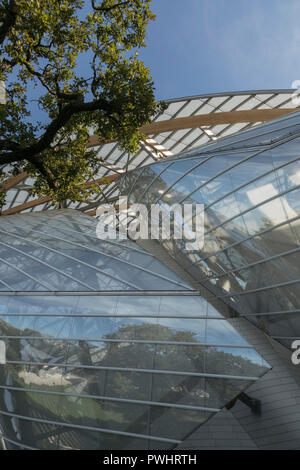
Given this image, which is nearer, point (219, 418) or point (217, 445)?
point (217, 445)

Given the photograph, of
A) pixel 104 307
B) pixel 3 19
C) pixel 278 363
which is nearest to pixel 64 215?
pixel 3 19

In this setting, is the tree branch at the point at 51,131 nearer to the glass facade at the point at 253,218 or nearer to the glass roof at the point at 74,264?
the glass roof at the point at 74,264

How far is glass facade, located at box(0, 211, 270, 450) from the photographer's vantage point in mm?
5930

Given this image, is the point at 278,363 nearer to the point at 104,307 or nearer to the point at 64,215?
the point at 104,307

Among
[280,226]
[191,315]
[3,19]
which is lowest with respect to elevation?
Result: [191,315]

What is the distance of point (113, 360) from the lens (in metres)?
6.75

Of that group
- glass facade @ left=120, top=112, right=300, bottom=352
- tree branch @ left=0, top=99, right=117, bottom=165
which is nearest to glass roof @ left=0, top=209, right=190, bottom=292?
tree branch @ left=0, top=99, right=117, bottom=165

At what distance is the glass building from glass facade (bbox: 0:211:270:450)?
0.03 meters

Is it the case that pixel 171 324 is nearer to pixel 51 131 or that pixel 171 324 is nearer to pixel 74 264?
pixel 74 264

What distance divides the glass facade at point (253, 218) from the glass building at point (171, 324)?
5 cm

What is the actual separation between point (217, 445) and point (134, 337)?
13.3 feet

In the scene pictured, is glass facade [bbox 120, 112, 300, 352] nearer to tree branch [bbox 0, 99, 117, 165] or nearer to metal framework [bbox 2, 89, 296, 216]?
tree branch [bbox 0, 99, 117, 165]

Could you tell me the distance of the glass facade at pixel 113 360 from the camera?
5.93 meters
